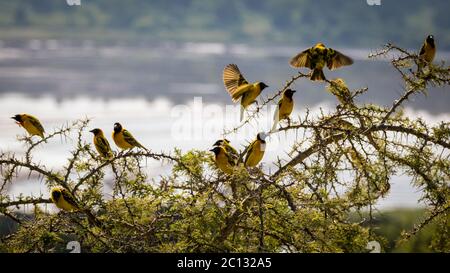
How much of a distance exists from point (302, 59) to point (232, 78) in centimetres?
39

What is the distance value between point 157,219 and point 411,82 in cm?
127

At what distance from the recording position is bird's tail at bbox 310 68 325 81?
3.57 metres

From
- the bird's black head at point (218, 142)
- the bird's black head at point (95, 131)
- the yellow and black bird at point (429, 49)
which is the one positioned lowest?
the bird's black head at point (218, 142)

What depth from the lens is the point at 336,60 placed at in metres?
3.89

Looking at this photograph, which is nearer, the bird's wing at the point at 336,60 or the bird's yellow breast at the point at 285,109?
the bird's yellow breast at the point at 285,109

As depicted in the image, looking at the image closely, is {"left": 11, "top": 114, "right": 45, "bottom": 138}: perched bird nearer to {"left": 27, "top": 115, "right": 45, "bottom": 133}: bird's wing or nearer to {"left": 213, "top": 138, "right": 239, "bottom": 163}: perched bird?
{"left": 27, "top": 115, "right": 45, "bottom": 133}: bird's wing

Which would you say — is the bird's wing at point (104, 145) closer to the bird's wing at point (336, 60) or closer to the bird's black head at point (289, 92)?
the bird's black head at point (289, 92)

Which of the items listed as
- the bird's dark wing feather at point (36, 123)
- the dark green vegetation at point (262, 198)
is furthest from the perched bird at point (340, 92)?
the bird's dark wing feather at point (36, 123)

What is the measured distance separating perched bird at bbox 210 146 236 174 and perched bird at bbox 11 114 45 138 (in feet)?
4.19

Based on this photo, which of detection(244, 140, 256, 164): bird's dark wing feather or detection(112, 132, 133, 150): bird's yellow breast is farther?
detection(112, 132, 133, 150): bird's yellow breast

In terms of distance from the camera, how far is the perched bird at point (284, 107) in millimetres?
3416

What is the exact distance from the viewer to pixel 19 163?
3236mm

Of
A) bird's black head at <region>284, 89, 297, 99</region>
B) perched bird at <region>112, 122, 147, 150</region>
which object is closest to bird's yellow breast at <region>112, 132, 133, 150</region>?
perched bird at <region>112, 122, 147, 150</region>
